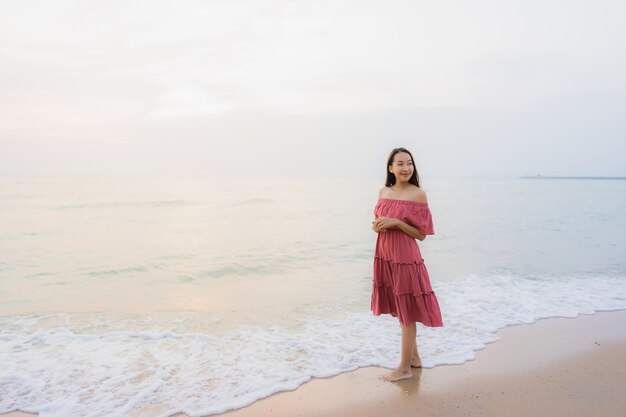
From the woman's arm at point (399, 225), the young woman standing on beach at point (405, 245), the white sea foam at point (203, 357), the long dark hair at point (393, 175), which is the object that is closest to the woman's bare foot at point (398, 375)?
the young woman standing on beach at point (405, 245)

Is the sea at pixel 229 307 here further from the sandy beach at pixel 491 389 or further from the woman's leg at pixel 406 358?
the woman's leg at pixel 406 358

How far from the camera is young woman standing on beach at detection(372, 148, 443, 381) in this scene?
12.5 feet

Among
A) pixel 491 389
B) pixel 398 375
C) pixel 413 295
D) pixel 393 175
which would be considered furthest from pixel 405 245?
pixel 491 389

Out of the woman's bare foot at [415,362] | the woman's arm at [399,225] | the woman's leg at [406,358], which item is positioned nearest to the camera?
the woman's arm at [399,225]

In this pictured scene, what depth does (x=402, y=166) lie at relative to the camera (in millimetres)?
3822

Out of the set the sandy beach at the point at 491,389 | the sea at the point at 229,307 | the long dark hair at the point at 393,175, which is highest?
the long dark hair at the point at 393,175

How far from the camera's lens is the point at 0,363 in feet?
15.2

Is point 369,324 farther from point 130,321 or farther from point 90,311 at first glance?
point 90,311

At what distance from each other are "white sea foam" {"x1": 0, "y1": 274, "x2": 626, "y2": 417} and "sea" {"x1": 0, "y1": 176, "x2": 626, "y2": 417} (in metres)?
0.02

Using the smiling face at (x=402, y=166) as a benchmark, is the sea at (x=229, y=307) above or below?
below

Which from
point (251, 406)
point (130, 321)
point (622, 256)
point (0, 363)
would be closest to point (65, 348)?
point (0, 363)

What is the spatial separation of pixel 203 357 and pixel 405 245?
8.62 ft

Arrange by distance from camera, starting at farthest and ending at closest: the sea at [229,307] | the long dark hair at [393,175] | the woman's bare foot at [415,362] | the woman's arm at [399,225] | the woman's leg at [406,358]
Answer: the woman's bare foot at [415,362], the sea at [229,307], the woman's leg at [406,358], the long dark hair at [393,175], the woman's arm at [399,225]

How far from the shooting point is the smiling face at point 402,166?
3811 millimetres
